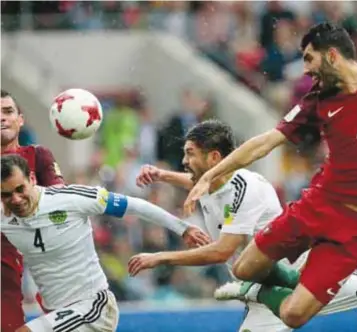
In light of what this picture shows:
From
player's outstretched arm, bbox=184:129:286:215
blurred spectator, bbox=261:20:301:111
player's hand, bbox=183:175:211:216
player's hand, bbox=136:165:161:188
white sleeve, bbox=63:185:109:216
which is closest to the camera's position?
player's hand, bbox=183:175:211:216

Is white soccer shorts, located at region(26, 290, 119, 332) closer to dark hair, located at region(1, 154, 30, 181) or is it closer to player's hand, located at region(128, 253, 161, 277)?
player's hand, located at region(128, 253, 161, 277)

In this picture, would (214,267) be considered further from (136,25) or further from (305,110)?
(305,110)

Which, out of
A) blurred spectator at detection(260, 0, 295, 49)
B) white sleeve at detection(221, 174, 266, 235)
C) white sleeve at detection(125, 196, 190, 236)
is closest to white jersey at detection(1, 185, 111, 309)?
white sleeve at detection(125, 196, 190, 236)

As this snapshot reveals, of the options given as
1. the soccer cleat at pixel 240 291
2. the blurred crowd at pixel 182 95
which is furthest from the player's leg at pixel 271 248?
the blurred crowd at pixel 182 95

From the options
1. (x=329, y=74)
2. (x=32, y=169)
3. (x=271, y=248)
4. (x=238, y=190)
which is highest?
(x=329, y=74)

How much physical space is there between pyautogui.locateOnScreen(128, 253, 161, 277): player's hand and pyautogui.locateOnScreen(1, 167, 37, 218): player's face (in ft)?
2.02

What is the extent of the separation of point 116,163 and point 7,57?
1.97 m

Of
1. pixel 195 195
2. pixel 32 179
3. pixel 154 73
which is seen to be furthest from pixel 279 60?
pixel 195 195

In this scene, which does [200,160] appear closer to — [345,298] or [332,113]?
[332,113]

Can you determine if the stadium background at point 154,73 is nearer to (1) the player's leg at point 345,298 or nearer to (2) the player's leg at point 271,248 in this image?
(1) the player's leg at point 345,298

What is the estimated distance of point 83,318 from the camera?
8.58m

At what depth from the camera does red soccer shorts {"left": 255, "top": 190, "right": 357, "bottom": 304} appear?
821 cm

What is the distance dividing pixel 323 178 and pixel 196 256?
0.85m

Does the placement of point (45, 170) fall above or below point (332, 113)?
below
